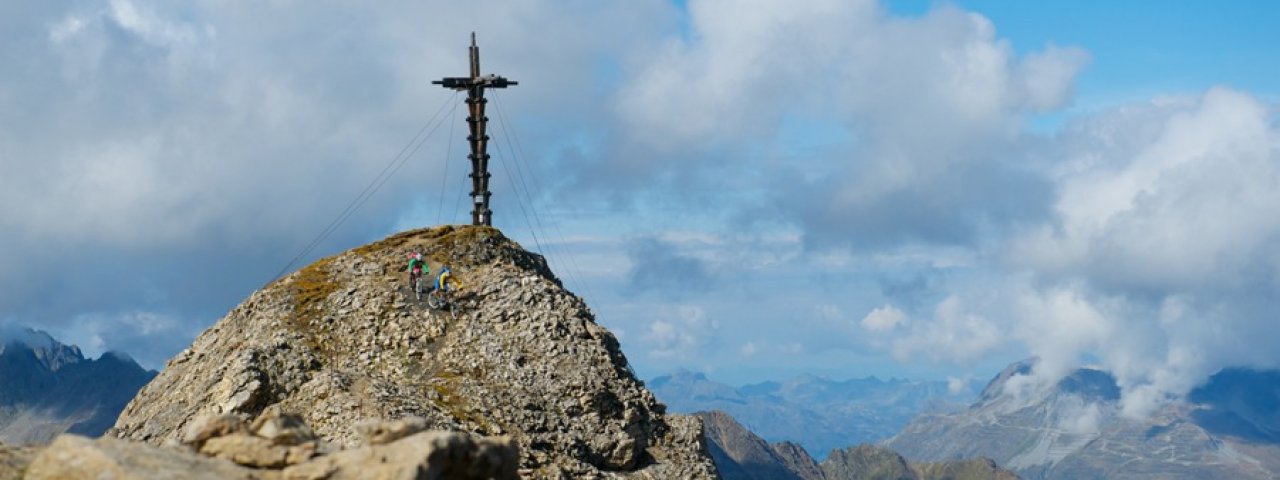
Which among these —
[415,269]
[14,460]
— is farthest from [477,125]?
[14,460]

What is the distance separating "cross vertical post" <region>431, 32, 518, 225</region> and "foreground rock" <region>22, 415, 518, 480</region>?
51.4m

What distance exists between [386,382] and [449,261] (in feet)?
47.5

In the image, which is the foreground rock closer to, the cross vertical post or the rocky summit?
the rocky summit

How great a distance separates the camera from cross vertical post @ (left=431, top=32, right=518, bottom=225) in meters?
85.2

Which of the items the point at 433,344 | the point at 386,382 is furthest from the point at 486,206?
the point at 386,382

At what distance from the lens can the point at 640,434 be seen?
66625mm

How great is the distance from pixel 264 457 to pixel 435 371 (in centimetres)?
3265

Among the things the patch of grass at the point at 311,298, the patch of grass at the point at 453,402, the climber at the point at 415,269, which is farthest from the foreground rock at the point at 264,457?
the climber at the point at 415,269

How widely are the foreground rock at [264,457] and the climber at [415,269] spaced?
3785cm

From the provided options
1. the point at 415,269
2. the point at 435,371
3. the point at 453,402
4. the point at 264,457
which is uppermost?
the point at 415,269

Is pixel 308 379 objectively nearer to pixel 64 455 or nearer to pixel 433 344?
pixel 433 344

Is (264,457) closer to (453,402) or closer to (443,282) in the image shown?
(453,402)

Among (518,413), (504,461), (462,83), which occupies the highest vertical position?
(462,83)

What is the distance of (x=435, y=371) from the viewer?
217ft
